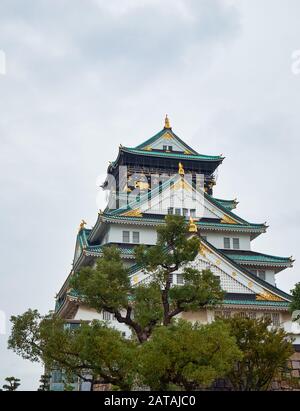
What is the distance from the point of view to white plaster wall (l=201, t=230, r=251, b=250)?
4400 centimetres

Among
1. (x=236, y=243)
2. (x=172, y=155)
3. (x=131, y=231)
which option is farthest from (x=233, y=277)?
(x=172, y=155)

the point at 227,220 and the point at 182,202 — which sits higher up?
the point at 182,202

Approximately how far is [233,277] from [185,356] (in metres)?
20.9

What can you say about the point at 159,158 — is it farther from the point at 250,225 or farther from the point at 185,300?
the point at 185,300

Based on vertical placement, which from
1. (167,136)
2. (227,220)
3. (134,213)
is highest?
(167,136)

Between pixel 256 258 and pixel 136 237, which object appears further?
pixel 136 237

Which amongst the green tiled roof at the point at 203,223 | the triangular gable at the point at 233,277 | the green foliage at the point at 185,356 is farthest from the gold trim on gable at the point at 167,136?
the green foliage at the point at 185,356

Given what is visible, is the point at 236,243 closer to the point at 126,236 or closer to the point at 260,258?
the point at 260,258

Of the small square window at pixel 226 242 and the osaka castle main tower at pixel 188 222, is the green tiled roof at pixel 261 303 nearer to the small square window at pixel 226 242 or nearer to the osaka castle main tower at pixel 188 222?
the osaka castle main tower at pixel 188 222

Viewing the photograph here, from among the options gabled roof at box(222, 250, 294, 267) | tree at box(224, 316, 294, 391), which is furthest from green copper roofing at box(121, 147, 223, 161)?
tree at box(224, 316, 294, 391)

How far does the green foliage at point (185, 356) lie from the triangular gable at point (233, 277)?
1958cm

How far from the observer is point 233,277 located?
123 ft

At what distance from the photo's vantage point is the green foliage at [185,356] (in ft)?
55.6
